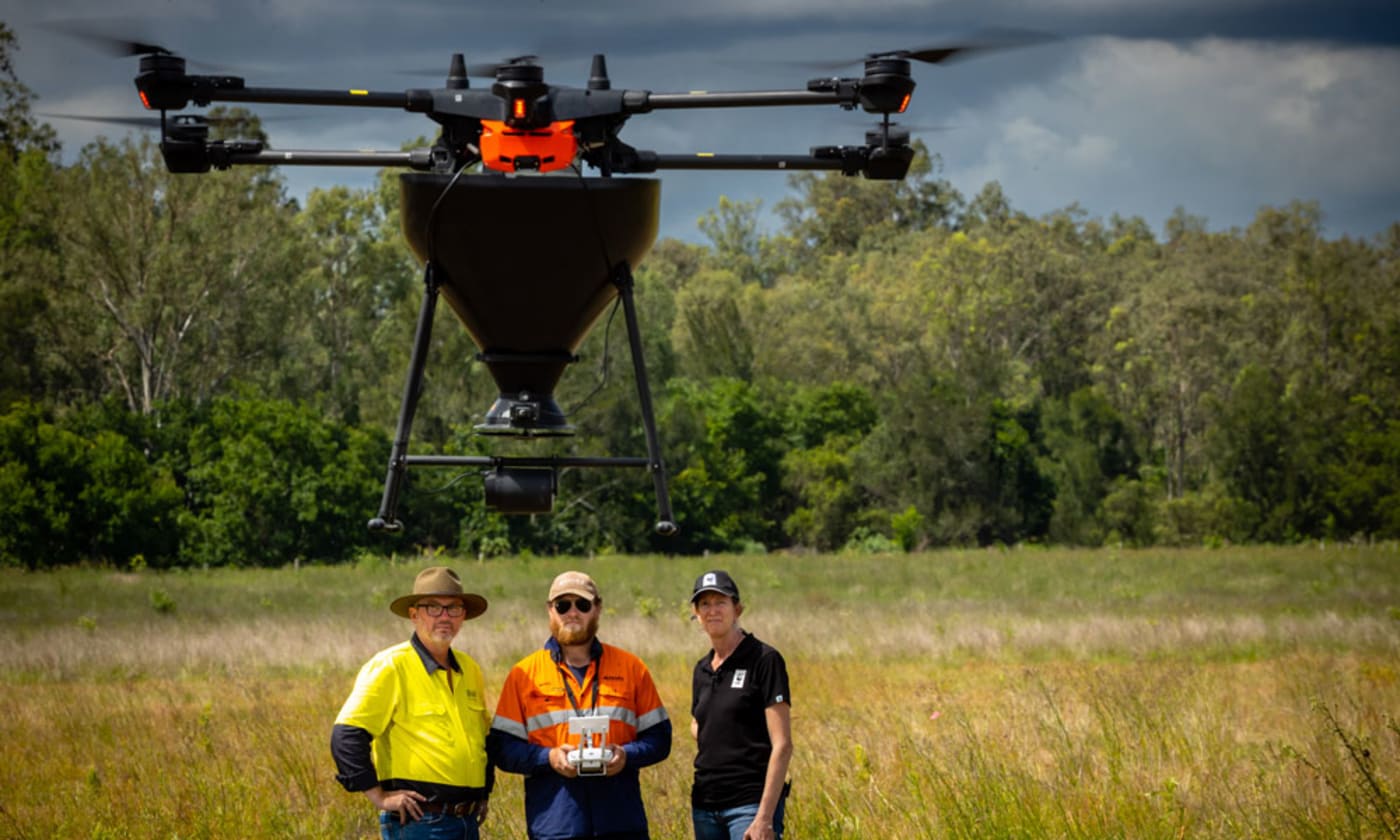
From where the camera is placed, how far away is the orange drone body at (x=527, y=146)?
22.6ft

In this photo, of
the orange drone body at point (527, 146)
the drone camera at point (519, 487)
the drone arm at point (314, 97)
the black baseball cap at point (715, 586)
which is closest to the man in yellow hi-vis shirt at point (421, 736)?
the black baseball cap at point (715, 586)

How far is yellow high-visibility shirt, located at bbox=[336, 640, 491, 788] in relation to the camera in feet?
20.5

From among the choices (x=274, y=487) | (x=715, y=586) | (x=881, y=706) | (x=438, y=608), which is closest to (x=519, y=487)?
(x=438, y=608)

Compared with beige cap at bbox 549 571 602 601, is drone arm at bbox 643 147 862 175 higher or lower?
higher

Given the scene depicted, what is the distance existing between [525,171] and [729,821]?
294 centimetres

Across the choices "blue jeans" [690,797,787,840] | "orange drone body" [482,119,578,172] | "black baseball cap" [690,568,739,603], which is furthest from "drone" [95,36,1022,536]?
"blue jeans" [690,797,787,840]

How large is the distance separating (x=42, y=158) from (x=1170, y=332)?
52.8 meters

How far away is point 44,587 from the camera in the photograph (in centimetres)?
3969

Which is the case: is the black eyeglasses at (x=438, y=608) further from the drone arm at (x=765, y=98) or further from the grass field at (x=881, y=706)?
the grass field at (x=881, y=706)

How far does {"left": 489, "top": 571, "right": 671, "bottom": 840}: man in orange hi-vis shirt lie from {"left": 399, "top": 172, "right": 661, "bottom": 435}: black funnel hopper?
1.66 meters

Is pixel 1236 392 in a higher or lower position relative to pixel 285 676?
lower

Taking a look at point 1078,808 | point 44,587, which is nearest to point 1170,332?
point 44,587

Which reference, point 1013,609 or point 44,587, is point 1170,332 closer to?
point 1013,609

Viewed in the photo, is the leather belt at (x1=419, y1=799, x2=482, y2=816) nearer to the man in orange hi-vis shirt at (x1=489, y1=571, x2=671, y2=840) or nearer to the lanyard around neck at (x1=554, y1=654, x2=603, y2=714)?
the man in orange hi-vis shirt at (x1=489, y1=571, x2=671, y2=840)
